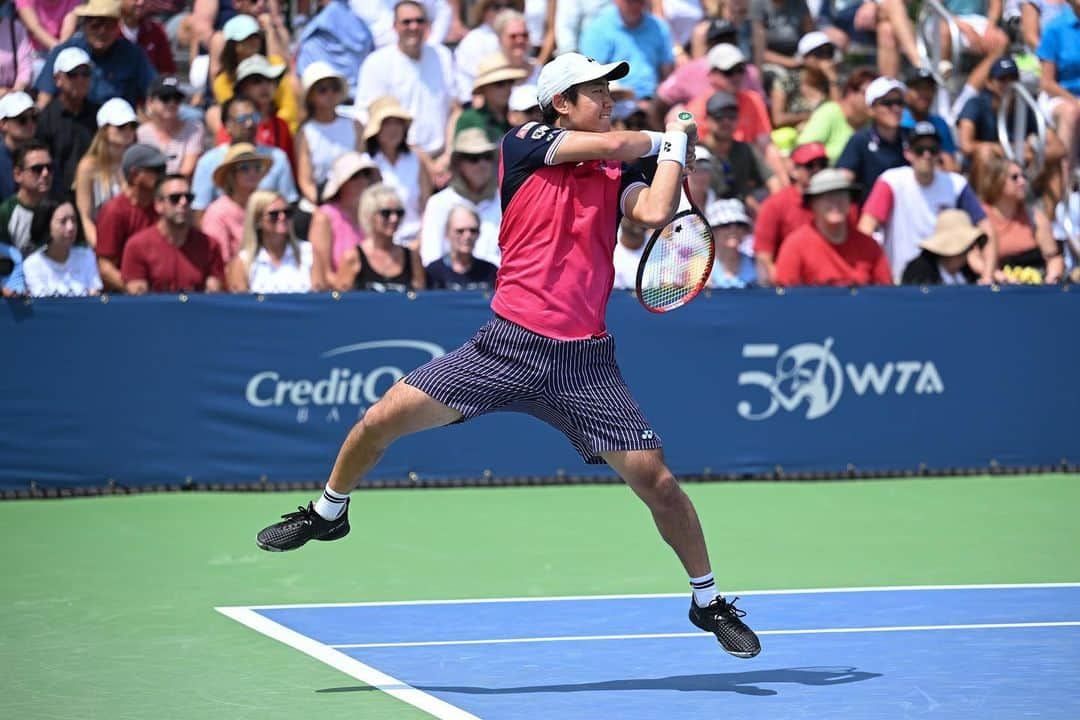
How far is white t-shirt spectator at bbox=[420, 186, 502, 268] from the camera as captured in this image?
457 inches

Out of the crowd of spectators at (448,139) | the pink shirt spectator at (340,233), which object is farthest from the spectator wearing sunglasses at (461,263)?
the pink shirt spectator at (340,233)

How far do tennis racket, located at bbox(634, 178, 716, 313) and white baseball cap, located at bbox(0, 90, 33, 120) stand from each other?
6.62 meters

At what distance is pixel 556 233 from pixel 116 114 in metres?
6.29

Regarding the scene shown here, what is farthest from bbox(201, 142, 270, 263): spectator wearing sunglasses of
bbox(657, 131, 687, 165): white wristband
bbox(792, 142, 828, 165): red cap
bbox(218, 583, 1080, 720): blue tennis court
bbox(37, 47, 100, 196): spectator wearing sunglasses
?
bbox(657, 131, 687, 165): white wristband

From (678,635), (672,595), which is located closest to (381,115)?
(672,595)

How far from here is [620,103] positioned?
1319cm

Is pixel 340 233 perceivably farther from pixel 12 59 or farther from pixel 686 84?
pixel 686 84

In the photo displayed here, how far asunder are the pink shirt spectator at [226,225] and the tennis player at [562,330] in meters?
5.40

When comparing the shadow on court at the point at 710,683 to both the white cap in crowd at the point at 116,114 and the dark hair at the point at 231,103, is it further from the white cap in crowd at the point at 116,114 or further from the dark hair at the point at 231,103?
the dark hair at the point at 231,103

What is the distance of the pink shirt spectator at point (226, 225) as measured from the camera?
11.5 meters

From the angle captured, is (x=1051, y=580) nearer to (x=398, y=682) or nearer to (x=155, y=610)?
(x=398, y=682)

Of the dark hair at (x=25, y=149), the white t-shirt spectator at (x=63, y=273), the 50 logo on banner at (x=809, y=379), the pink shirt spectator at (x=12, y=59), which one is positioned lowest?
the 50 logo on banner at (x=809, y=379)

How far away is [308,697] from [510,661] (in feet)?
2.90

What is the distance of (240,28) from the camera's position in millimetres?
12734
